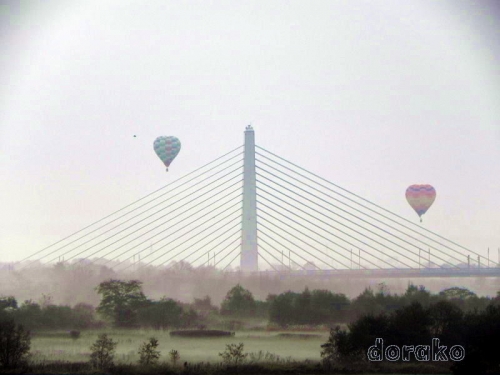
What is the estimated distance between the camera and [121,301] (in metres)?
63.4

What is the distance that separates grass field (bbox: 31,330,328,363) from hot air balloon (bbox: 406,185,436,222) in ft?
Result: 154

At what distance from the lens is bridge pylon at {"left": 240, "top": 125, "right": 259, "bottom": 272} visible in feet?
311

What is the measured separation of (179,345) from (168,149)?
39.8 m

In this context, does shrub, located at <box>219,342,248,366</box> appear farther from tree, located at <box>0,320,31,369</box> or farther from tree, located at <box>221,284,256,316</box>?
tree, located at <box>221,284,256,316</box>

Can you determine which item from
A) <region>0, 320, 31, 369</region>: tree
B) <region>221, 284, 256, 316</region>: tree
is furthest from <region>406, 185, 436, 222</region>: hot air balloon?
<region>0, 320, 31, 369</region>: tree

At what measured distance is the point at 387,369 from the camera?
160ft

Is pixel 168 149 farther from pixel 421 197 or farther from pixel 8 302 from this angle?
pixel 8 302

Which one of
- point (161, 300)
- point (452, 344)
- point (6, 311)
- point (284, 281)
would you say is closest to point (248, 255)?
point (284, 281)

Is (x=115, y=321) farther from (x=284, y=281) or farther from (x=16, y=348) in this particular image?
(x=284, y=281)

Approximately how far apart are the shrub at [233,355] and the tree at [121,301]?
944 centimetres

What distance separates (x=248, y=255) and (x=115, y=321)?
117 feet

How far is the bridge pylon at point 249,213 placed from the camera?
94.9m

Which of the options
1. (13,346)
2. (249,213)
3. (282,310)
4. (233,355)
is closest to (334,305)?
(282,310)

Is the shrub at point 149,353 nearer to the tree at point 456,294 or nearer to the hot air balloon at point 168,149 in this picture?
the tree at point 456,294
